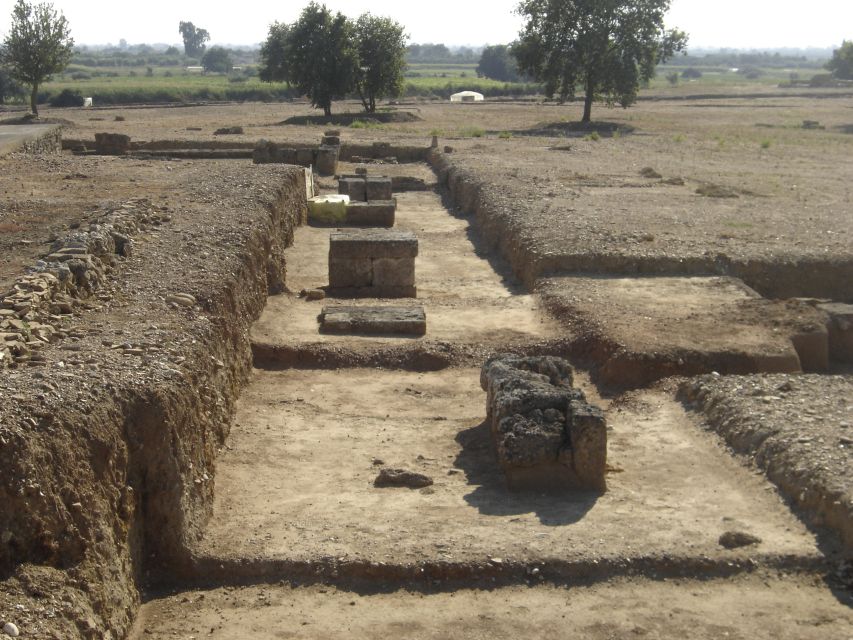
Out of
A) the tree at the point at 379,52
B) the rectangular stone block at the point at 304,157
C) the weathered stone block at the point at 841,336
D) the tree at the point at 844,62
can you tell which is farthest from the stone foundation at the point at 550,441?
the tree at the point at 844,62

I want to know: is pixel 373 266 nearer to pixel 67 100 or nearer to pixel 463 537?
pixel 463 537

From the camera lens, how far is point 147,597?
6.74 metres

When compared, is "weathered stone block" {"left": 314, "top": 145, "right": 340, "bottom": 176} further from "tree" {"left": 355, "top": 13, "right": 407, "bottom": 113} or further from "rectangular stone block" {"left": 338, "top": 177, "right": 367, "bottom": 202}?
"tree" {"left": 355, "top": 13, "right": 407, "bottom": 113}

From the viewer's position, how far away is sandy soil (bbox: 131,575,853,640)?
6398mm

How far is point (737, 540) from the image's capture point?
734 centimetres

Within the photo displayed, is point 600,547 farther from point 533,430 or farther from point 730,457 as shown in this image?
point 730,457

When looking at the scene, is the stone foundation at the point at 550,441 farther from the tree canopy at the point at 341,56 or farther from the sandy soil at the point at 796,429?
the tree canopy at the point at 341,56

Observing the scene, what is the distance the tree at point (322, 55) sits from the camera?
44062 mm

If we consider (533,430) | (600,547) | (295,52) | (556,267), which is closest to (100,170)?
(556,267)

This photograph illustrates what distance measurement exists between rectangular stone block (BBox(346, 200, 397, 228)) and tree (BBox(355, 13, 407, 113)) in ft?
85.1

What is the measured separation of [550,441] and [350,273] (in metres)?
6.81

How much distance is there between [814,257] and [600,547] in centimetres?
903

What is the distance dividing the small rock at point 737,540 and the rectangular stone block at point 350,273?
8.07 metres

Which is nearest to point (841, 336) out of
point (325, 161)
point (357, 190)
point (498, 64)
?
point (357, 190)
